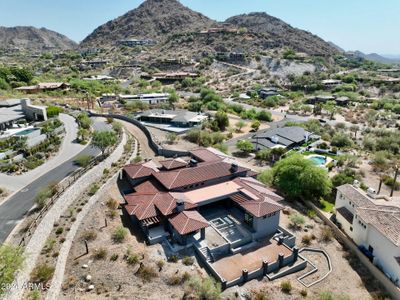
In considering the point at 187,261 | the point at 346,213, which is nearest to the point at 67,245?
the point at 187,261

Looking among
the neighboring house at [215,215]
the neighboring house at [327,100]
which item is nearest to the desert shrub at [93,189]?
the neighboring house at [215,215]

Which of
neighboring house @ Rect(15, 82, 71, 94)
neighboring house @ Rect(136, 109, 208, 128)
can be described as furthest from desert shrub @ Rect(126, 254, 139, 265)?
neighboring house @ Rect(15, 82, 71, 94)

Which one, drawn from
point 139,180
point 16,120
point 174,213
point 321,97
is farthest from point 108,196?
point 321,97

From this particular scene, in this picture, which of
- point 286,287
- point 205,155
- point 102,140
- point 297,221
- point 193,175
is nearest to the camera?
point 286,287

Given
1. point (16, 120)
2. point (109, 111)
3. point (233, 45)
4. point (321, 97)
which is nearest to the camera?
point (16, 120)

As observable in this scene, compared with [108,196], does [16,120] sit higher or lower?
higher

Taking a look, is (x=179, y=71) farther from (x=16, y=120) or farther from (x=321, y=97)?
(x=16, y=120)

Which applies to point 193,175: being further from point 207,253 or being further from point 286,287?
point 286,287
